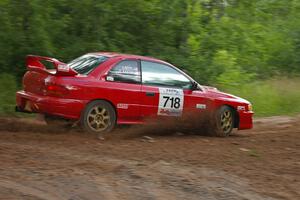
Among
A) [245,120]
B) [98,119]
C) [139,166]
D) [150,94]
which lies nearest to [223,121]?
[245,120]

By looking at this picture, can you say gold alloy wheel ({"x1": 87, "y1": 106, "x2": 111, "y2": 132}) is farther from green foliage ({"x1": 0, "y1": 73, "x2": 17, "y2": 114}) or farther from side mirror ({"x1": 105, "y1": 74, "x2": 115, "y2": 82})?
green foliage ({"x1": 0, "y1": 73, "x2": 17, "y2": 114})

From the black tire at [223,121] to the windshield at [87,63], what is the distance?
2.53 m

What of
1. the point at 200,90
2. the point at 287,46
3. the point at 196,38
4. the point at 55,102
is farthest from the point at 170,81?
the point at 287,46

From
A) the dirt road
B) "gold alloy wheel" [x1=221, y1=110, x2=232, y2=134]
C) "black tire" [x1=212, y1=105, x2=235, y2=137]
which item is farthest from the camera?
"gold alloy wheel" [x1=221, y1=110, x2=232, y2=134]

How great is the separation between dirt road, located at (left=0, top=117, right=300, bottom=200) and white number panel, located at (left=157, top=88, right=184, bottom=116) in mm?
462

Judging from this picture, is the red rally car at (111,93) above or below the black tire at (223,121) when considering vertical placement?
above

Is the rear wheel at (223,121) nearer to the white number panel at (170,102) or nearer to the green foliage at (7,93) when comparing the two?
the white number panel at (170,102)

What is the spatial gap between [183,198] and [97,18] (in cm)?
1039

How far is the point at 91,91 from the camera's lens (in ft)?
30.6

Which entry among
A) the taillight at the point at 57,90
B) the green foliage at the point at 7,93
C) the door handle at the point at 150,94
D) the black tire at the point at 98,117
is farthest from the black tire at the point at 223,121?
the green foliage at the point at 7,93

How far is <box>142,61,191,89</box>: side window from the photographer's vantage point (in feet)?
32.7

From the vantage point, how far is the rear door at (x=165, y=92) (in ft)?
32.6

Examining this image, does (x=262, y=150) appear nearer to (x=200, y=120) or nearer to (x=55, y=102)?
(x=200, y=120)

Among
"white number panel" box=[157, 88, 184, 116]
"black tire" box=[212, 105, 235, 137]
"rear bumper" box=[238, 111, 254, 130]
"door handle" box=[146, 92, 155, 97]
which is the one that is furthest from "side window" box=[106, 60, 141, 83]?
"rear bumper" box=[238, 111, 254, 130]
